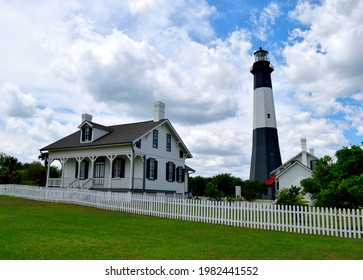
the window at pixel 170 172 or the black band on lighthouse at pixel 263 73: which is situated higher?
the black band on lighthouse at pixel 263 73

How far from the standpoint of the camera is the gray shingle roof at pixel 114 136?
80.5ft

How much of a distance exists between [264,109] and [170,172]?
16.5m

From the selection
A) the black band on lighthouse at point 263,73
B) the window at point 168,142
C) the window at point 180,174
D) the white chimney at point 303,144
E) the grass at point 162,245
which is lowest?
the grass at point 162,245

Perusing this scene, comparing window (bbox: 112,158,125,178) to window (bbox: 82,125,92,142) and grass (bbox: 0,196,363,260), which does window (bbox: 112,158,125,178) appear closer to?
window (bbox: 82,125,92,142)

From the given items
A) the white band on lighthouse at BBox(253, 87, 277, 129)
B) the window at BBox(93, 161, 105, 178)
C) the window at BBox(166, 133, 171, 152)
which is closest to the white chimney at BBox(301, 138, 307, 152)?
the white band on lighthouse at BBox(253, 87, 277, 129)

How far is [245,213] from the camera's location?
13203mm

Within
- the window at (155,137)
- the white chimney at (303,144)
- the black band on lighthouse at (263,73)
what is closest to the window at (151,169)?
the window at (155,137)

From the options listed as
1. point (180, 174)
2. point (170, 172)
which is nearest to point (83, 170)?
point (170, 172)

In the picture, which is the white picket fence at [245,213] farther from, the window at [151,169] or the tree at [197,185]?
the tree at [197,185]

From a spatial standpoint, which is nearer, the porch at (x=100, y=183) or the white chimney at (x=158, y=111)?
the porch at (x=100, y=183)

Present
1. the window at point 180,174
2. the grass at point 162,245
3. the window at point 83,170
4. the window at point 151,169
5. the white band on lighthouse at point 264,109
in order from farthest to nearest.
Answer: the white band on lighthouse at point 264,109 < the window at point 180,174 < the window at point 83,170 < the window at point 151,169 < the grass at point 162,245

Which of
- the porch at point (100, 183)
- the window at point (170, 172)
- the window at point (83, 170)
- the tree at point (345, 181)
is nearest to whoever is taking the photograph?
the tree at point (345, 181)

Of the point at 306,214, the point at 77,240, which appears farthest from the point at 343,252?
the point at 77,240
